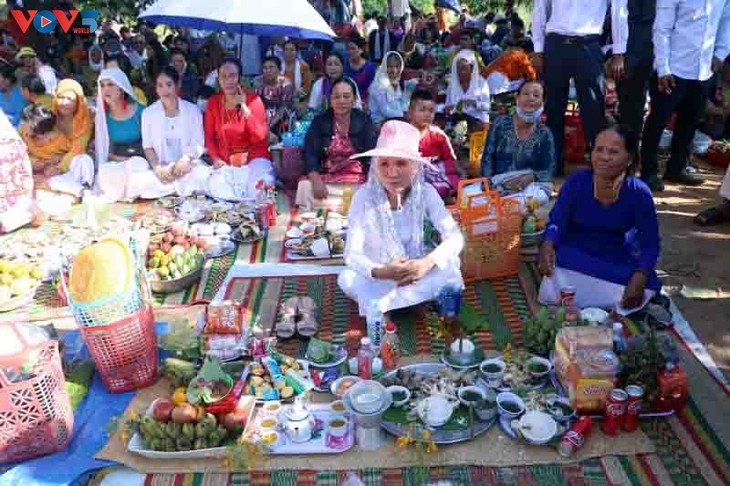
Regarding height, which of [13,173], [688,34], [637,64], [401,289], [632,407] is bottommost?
[632,407]

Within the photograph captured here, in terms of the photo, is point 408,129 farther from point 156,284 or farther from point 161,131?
point 161,131

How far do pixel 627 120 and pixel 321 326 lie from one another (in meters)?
3.82

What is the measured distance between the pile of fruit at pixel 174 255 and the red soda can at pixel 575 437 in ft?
8.38

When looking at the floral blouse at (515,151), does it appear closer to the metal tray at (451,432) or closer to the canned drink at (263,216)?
the canned drink at (263,216)

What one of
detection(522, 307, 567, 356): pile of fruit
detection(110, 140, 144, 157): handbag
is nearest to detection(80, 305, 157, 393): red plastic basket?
detection(522, 307, 567, 356): pile of fruit

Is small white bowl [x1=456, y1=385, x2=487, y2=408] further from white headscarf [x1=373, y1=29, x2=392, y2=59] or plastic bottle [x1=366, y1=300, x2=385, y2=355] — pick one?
white headscarf [x1=373, y1=29, x2=392, y2=59]

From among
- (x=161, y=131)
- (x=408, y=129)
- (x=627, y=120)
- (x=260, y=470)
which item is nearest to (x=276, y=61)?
(x=161, y=131)

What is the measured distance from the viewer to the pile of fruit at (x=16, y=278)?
12.6 feet

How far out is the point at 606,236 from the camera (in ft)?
11.8

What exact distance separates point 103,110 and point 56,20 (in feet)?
28.5

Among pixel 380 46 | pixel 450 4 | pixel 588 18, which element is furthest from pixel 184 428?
pixel 450 4

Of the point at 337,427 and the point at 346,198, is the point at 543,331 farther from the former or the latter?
the point at 346,198

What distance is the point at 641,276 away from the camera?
3285 millimetres

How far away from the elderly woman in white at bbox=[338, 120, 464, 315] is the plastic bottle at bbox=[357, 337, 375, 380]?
404mm
